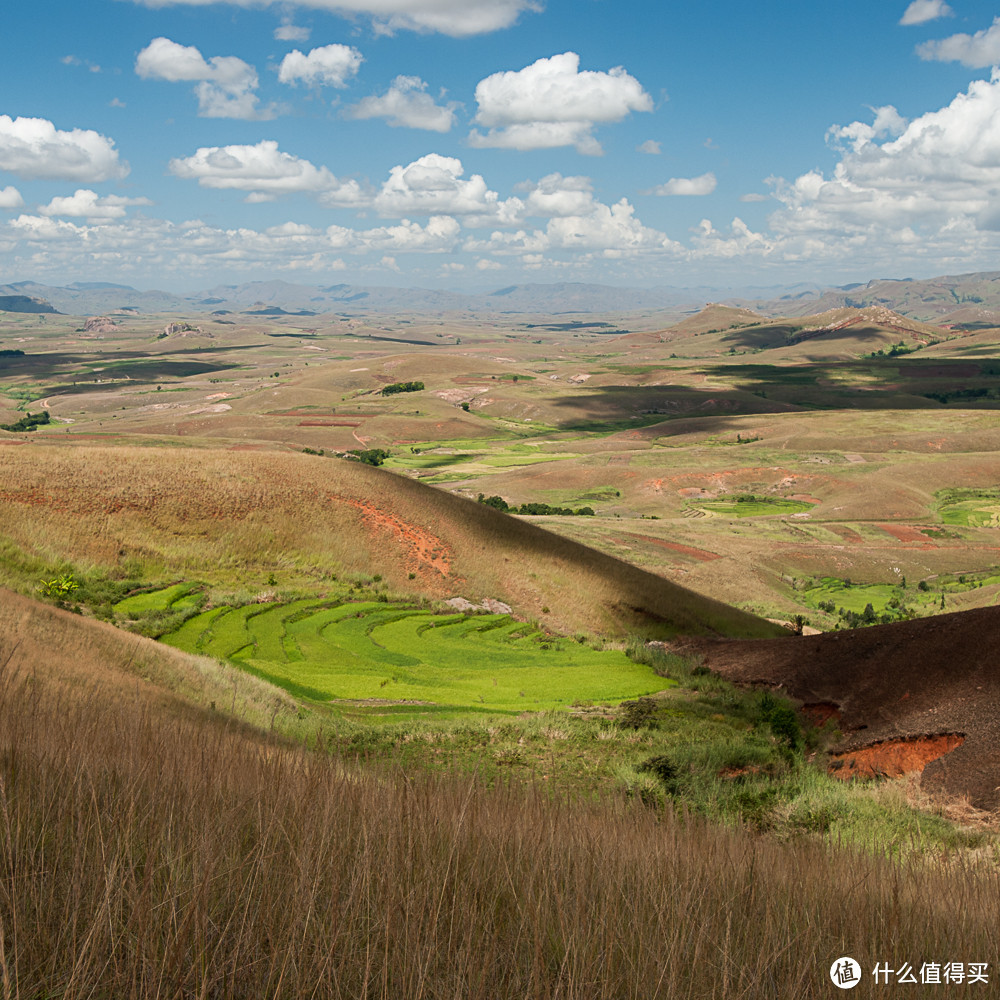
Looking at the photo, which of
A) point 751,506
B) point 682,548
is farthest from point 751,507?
point 682,548

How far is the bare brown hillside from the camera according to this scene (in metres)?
15.5

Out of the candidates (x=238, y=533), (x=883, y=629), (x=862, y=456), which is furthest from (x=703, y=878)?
(x=862, y=456)

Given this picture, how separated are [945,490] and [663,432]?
59.7 m

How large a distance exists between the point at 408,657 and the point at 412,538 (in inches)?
570

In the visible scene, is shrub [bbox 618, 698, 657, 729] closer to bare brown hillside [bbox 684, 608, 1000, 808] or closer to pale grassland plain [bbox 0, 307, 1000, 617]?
bare brown hillside [bbox 684, 608, 1000, 808]

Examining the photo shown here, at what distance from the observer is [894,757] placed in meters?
18.1

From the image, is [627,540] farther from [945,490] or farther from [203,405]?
[203,405]

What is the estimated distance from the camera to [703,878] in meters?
4.38

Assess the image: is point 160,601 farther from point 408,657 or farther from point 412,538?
point 412,538

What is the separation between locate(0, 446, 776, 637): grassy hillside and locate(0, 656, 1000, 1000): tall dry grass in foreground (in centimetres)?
2594

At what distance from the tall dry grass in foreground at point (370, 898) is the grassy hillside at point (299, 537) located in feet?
85.1

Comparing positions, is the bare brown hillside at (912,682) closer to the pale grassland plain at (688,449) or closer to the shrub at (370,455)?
the pale grassland plain at (688,449)

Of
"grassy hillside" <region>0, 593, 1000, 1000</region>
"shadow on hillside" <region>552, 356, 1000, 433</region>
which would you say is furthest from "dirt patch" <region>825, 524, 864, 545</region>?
"shadow on hillside" <region>552, 356, 1000, 433</region>

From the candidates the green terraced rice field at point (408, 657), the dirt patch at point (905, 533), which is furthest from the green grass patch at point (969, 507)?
the green terraced rice field at point (408, 657)
